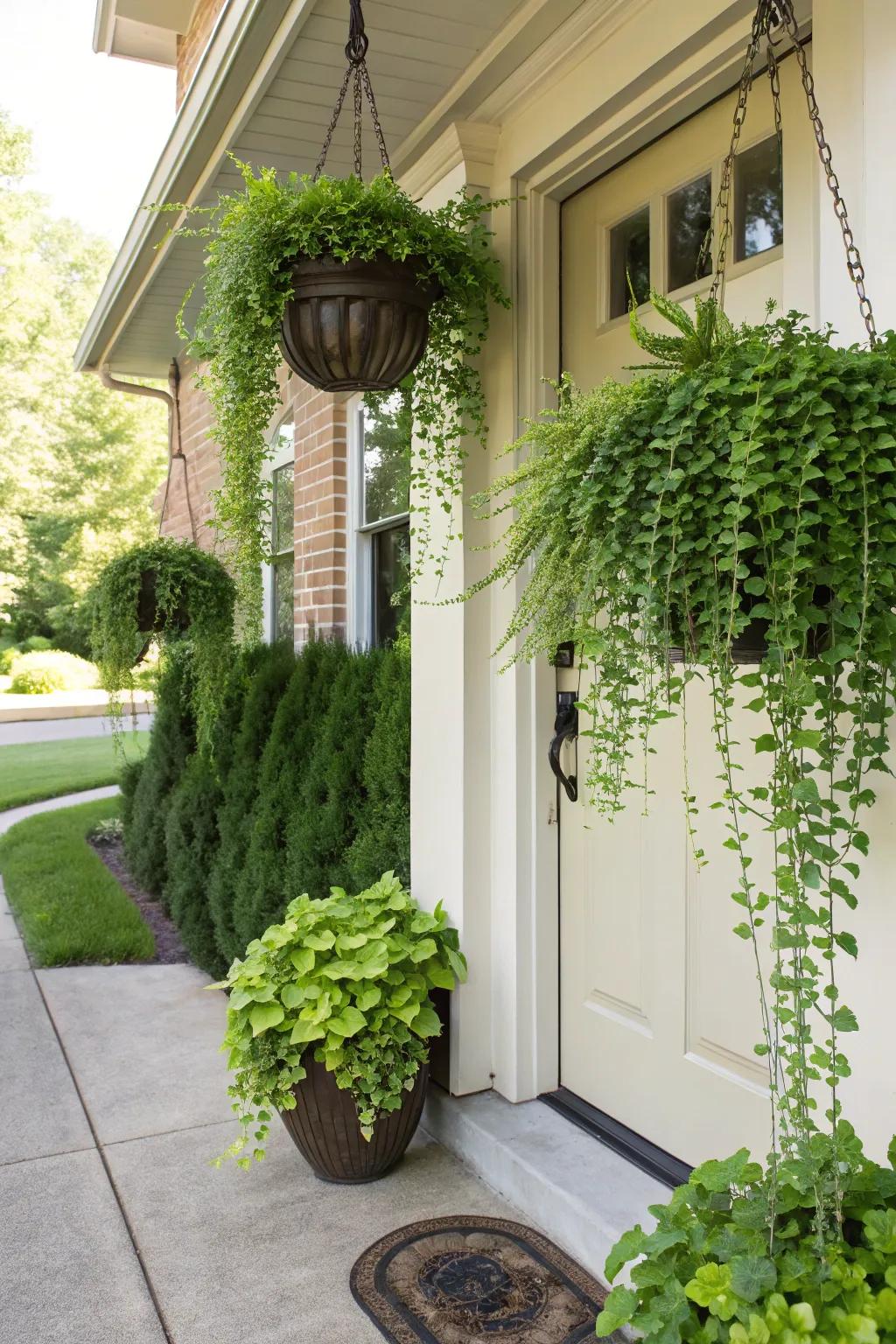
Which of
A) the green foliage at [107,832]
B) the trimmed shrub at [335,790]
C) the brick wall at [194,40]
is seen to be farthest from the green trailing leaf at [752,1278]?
the green foliage at [107,832]

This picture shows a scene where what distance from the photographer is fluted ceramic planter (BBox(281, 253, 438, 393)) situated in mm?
2463

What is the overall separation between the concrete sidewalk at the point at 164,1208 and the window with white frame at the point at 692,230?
7.62 feet

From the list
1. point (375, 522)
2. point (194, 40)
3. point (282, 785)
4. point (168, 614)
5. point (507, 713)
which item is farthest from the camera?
point (194, 40)

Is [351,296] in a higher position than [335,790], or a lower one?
higher

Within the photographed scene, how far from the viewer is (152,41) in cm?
754

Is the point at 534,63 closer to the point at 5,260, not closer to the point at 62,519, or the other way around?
the point at 5,260

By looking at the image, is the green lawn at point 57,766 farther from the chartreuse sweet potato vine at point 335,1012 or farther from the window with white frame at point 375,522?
the chartreuse sweet potato vine at point 335,1012

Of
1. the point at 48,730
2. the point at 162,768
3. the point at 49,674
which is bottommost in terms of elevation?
the point at 48,730

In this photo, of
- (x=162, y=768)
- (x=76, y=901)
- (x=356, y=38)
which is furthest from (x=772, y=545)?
(x=76, y=901)

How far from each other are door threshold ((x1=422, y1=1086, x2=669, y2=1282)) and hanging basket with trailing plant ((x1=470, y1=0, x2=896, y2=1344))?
2.42 feet

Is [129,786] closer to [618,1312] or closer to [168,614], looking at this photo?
[168,614]

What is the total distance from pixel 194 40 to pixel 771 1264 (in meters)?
7.54

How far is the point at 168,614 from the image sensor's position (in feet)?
15.6

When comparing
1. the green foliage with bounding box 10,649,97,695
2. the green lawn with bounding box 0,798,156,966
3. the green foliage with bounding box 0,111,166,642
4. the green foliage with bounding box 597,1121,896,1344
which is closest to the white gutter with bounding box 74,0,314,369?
the green foliage with bounding box 597,1121,896,1344
